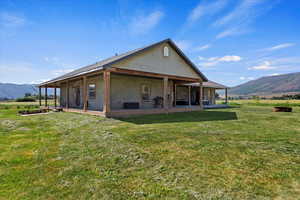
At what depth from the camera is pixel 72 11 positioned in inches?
436

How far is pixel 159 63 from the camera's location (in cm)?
1182

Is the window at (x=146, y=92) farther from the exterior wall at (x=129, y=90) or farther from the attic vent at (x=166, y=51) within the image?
the attic vent at (x=166, y=51)

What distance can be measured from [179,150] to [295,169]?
6.88ft

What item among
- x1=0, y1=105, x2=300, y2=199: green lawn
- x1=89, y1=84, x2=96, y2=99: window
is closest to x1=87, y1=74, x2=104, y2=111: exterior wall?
x1=89, y1=84, x2=96, y2=99: window

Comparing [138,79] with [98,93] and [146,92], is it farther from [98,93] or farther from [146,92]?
[98,93]

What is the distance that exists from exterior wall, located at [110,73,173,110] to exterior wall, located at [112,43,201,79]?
194cm

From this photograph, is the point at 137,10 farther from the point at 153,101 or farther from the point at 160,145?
the point at 160,145

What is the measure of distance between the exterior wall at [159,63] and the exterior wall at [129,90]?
1939 mm

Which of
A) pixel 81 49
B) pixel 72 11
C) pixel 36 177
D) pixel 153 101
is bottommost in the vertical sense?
pixel 36 177

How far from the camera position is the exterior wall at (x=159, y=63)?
10366mm

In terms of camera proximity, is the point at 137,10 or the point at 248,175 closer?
the point at 248,175

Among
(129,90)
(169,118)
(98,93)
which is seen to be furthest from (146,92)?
(169,118)

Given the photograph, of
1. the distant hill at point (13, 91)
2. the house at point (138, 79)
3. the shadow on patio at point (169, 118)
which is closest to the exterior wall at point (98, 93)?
the house at point (138, 79)

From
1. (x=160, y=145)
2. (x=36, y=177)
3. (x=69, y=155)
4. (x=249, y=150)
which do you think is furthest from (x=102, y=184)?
(x=249, y=150)
